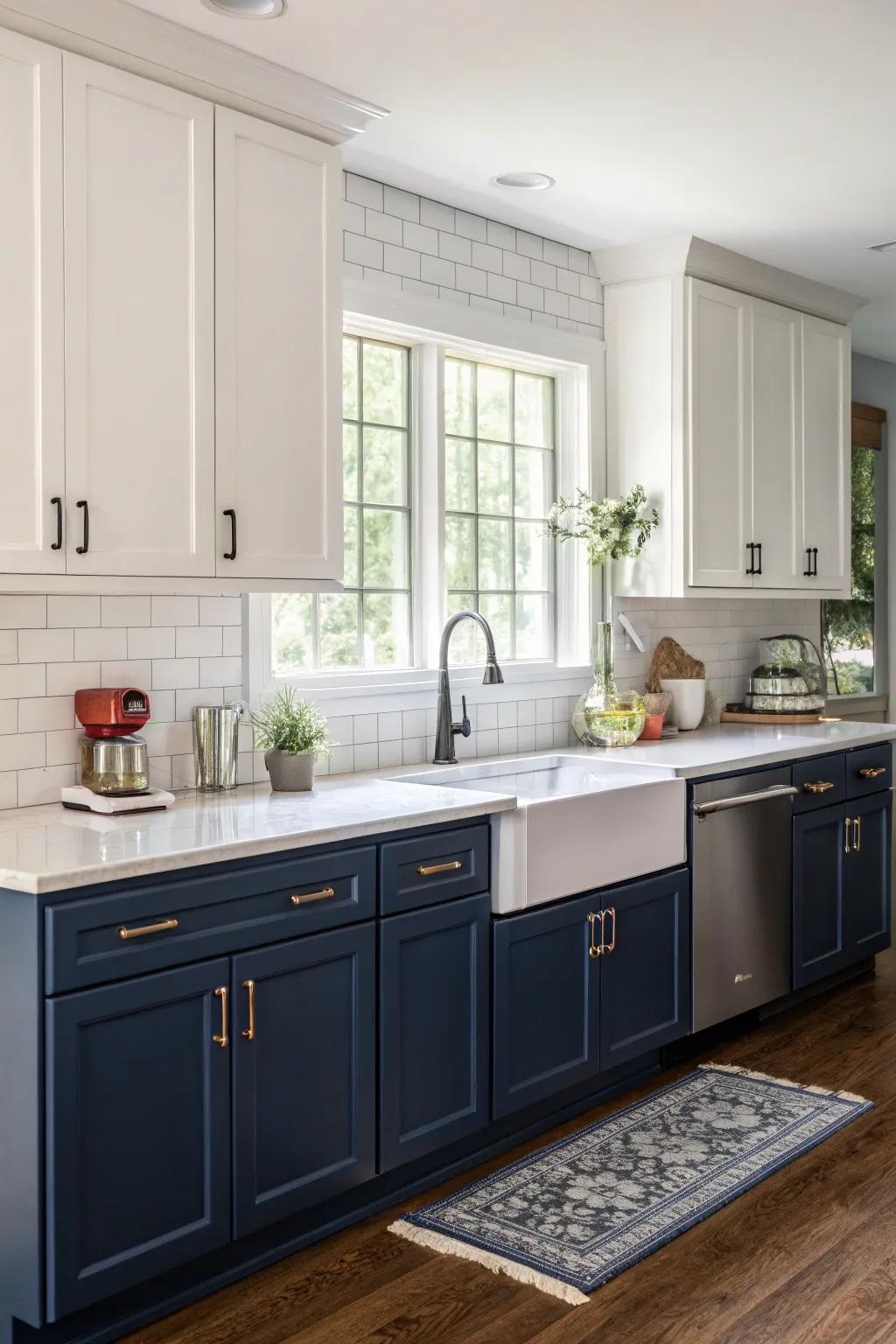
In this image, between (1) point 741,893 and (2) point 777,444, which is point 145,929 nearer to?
(1) point 741,893

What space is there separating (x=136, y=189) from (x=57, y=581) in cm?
86

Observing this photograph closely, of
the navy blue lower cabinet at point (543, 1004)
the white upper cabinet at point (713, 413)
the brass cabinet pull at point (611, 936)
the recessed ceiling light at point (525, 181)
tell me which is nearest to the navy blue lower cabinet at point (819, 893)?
the white upper cabinet at point (713, 413)

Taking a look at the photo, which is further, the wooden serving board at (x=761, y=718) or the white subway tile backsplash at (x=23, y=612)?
the wooden serving board at (x=761, y=718)

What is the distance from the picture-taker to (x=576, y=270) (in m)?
4.61

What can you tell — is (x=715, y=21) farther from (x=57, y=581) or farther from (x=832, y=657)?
(x=832, y=657)

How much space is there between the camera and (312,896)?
2705mm

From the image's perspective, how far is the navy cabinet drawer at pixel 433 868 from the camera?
2.90 meters

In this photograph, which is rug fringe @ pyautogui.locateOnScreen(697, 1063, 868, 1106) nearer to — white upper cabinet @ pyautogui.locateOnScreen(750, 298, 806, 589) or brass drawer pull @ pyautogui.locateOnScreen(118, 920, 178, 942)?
white upper cabinet @ pyautogui.locateOnScreen(750, 298, 806, 589)

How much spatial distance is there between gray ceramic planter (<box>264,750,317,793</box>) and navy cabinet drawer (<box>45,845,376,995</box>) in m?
0.50

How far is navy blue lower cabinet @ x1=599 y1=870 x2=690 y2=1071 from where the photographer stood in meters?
3.58

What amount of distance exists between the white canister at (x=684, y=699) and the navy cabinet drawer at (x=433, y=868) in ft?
6.25

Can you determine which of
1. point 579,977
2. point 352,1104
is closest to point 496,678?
point 579,977

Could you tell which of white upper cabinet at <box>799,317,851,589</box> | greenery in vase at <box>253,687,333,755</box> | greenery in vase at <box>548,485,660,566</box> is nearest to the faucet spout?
greenery in vase at <box>253,687,333,755</box>

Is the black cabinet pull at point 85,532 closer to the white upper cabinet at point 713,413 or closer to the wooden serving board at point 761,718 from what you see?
the white upper cabinet at point 713,413
